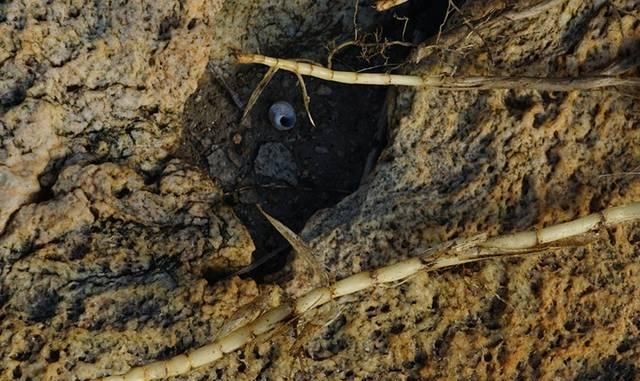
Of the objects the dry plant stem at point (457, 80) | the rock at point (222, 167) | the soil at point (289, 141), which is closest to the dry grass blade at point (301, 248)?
the soil at point (289, 141)

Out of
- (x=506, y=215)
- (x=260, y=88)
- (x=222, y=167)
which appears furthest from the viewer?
(x=222, y=167)

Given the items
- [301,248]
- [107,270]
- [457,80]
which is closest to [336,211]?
[301,248]

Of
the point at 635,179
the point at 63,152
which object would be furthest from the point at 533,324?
the point at 63,152

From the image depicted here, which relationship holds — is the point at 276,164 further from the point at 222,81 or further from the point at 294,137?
the point at 222,81

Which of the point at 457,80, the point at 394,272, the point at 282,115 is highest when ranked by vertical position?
the point at 282,115

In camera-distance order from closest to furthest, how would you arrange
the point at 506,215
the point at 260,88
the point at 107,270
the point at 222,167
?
the point at 107,270
the point at 506,215
the point at 260,88
the point at 222,167

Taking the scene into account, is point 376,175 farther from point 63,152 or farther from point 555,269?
point 63,152
